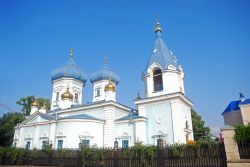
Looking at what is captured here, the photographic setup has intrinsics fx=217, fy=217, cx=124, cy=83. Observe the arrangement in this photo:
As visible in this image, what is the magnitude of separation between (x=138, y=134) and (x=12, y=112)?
22.7 metres

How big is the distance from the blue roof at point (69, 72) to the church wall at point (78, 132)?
9397mm

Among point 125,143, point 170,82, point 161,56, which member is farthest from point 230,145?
point 161,56

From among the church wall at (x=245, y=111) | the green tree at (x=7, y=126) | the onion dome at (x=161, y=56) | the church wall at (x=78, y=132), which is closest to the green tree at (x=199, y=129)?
A: the church wall at (x=245, y=111)

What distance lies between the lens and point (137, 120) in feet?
59.2

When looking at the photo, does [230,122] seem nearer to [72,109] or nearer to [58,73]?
[72,109]

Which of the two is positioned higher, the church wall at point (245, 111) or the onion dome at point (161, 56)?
the onion dome at point (161, 56)

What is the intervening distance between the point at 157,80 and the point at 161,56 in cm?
220

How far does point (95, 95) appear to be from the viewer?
87.6 feet

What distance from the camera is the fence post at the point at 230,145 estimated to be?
889 cm

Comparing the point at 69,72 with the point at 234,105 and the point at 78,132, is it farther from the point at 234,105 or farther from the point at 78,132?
the point at 234,105

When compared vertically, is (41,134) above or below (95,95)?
below

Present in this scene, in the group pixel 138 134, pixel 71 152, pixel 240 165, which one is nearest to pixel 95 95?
pixel 138 134

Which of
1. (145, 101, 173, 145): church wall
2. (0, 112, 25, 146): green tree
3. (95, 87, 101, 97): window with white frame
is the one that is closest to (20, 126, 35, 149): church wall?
(95, 87, 101, 97): window with white frame

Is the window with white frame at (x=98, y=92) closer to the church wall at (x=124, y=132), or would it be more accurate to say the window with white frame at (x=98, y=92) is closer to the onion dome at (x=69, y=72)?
the onion dome at (x=69, y=72)
